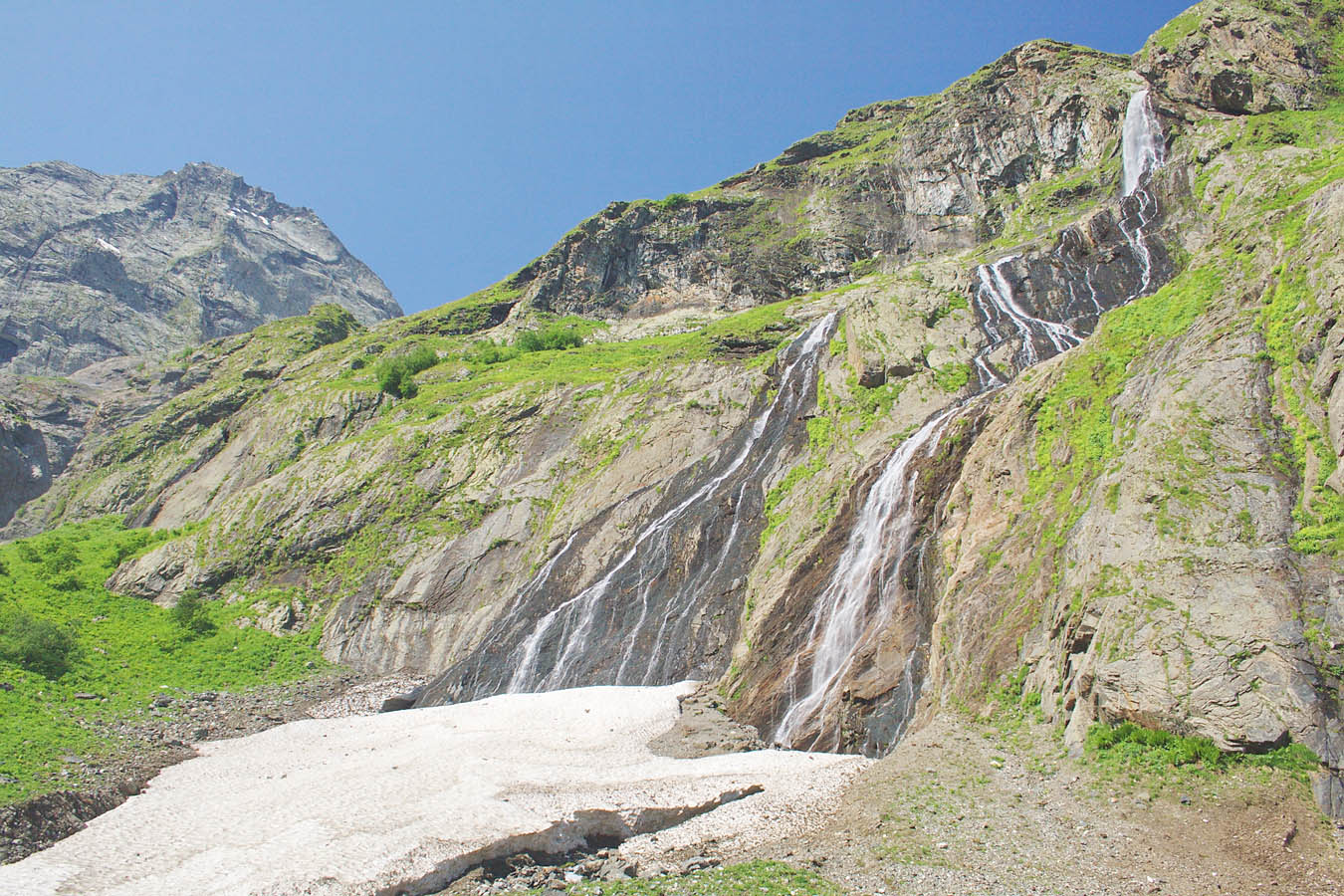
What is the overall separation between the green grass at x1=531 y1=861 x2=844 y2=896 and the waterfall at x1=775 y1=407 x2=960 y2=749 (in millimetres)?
→ 7952

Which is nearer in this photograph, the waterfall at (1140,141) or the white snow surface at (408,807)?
the white snow surface at (408,807)

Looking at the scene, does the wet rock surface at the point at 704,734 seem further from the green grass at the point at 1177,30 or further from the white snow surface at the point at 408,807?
the green grass at the point at 1177,30

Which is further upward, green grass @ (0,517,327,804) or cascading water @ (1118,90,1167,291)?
cascading water @ (1118,90,1167,291)

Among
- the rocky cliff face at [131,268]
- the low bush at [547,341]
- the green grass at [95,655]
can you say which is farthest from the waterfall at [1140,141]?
the rocky cliff face at [131,268]

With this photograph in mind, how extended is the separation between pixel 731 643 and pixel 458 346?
5311 centimetres

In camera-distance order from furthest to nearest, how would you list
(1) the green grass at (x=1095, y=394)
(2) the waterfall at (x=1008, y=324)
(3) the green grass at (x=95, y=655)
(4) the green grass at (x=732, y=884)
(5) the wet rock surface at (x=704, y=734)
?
(2) the waterfall at (x=1008, y=324), (3) the green grass at (x=95, y=655), (5) the wet rock surface at (x=704, y=734), (1) the green grass at (x=1095, y=394), (4) the green grass at (x=732, y=884)

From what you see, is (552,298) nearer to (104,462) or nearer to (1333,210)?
(104,462)

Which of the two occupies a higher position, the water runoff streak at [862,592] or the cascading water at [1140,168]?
the cascading water at [1140,168]

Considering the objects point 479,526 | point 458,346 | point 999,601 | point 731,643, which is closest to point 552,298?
point 458,346

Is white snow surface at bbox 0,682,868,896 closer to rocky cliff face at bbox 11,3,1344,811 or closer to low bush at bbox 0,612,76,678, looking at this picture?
rocky cliff face at bbox 11,3,1344,811

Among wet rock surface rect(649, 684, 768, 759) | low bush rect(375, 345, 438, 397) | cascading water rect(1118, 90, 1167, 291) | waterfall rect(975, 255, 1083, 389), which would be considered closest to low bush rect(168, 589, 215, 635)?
low bush rect(375, 345, 438, 397)

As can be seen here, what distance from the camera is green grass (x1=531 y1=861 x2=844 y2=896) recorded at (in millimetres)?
10352

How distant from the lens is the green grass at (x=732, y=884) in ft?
34.0

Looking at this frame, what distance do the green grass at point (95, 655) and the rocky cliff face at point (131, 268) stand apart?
4072 inches
